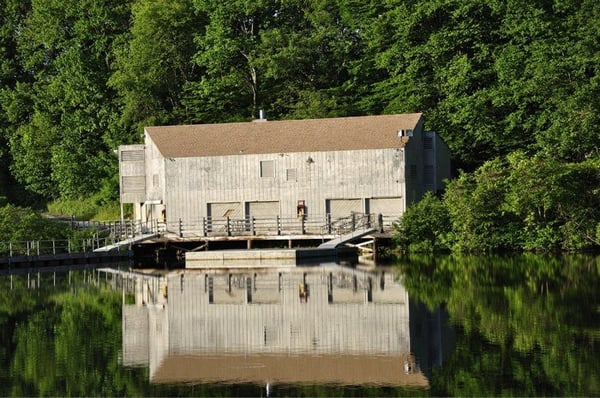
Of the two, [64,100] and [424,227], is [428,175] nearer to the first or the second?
[424,227]

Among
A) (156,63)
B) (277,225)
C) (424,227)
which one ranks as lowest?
(424,227)

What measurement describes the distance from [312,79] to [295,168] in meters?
18.3

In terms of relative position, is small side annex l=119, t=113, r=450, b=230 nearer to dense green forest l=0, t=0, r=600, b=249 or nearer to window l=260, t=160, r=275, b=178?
window l=260, t=160, r=275, b=178

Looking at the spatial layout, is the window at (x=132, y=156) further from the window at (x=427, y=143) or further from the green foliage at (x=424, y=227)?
the green foliage at (x=424, y=227)

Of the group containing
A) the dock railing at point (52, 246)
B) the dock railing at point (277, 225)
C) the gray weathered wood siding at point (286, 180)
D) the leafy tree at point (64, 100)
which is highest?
the leafy tree at point (64, 100)

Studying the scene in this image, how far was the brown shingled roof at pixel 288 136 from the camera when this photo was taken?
53094mm

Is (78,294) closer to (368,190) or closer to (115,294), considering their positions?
(115,294)

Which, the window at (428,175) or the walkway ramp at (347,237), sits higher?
the window at (428,175)

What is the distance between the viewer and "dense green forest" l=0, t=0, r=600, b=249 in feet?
186

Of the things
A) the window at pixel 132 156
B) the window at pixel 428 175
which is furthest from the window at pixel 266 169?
the window at pixel 132 156

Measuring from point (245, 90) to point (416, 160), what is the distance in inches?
770

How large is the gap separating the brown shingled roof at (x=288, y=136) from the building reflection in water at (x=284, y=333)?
49.9 ft

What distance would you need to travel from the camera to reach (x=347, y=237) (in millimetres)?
49938

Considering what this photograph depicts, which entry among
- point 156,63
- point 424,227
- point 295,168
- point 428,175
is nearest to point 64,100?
point 156,63
